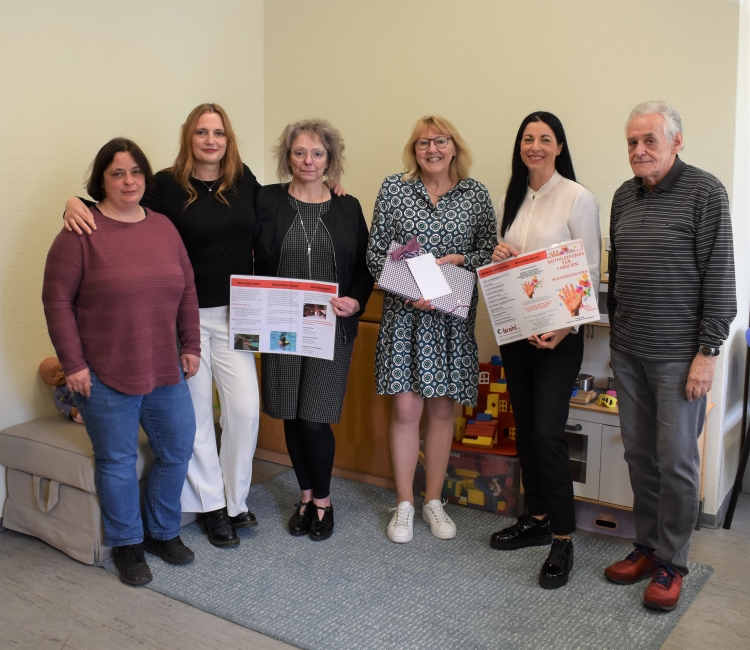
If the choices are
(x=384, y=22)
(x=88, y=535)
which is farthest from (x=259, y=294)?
(x=384, y=22)

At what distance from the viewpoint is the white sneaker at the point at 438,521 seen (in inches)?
112

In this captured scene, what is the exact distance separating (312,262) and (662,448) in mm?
1317

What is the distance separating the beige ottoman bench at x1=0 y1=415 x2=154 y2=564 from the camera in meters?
2.60

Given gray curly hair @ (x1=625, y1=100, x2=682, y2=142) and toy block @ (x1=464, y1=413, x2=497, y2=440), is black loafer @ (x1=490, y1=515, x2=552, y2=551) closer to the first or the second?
toy block @ (x1=464, y1=413, x2=497, y2=440)

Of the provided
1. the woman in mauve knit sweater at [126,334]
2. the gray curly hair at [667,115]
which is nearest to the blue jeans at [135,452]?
the woman in mauve knit sweater at [126,334]

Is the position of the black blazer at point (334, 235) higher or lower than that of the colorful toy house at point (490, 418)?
higher

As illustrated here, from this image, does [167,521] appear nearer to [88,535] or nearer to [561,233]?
[88,535]

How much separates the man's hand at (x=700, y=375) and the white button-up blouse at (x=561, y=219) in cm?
42

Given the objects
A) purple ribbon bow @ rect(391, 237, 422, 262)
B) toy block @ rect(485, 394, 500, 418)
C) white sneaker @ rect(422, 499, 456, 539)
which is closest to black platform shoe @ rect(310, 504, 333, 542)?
white sneaker @ rect(422, 499, 456, 539)

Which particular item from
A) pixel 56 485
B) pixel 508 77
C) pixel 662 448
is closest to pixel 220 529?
pixel 56 485

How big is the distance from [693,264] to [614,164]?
101cm

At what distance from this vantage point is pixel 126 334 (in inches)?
93.0

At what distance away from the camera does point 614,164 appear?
3.05 meters

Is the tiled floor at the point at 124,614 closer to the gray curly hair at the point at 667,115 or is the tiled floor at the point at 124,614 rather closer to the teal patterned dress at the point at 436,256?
the teal patterned dress at the point at 436,256
